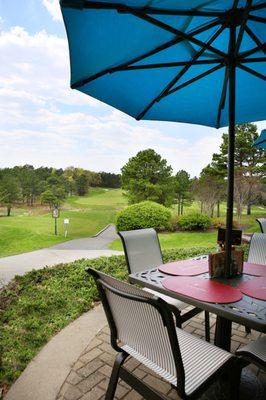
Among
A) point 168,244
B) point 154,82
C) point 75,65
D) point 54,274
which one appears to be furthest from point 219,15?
point 168,244

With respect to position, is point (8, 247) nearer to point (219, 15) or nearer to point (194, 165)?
point (194, 165)

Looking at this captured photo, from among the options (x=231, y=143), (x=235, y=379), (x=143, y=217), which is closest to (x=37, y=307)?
(x=235, y=379)

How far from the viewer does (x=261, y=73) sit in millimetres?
2219

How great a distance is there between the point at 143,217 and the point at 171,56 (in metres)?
10.6

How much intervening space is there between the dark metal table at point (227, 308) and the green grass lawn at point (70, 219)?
504 inches

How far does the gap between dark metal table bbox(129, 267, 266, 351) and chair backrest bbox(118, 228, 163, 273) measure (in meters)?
0.52

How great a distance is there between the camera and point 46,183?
79.8ft

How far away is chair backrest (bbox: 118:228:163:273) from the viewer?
2514 mm

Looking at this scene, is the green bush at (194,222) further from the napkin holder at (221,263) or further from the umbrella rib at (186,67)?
the napkin holder at (221,263)

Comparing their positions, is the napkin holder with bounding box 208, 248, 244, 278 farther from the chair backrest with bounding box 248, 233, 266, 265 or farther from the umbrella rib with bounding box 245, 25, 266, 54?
the umbrella rib with bounding box 245, 25, 266, 54

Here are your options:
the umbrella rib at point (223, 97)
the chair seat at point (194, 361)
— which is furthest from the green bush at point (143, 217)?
the chair seat at point (194, 361)

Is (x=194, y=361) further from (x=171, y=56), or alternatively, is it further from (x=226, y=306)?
(x=171, y=56)

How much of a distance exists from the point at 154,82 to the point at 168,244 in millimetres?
8831

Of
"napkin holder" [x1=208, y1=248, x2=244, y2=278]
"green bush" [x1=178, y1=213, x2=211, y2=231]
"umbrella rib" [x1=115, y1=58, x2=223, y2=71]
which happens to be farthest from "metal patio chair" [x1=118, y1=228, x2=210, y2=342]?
"green bush" [x1=178, y1=213, x2=211, y2=231]
